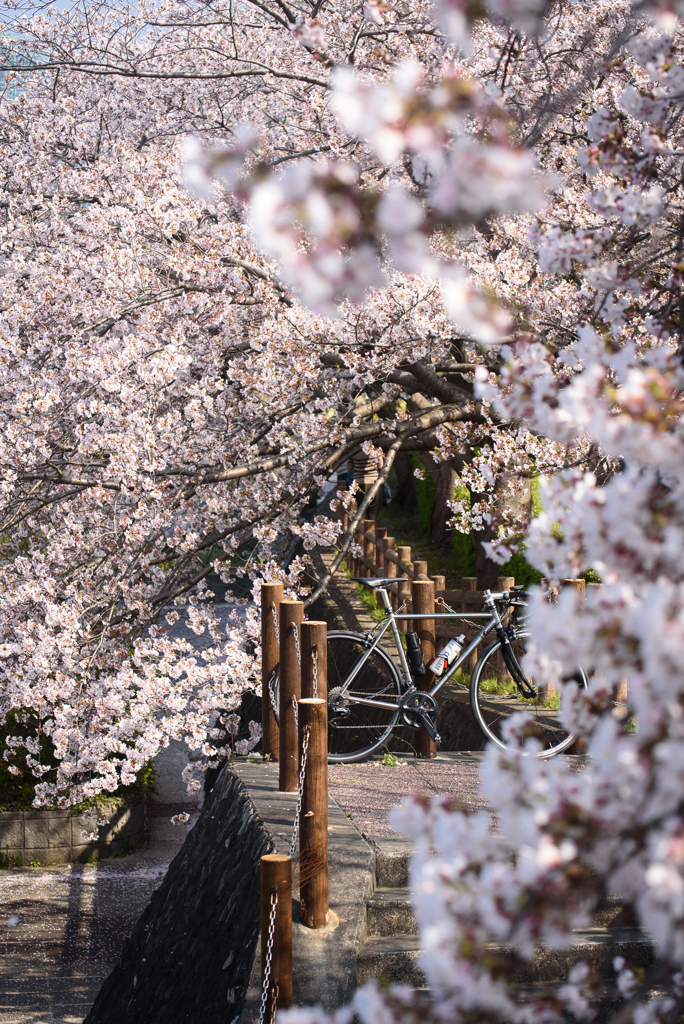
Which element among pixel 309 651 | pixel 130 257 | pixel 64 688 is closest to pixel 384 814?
pixel 309 651

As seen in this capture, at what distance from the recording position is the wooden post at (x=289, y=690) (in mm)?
4672

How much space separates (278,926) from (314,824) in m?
0.62

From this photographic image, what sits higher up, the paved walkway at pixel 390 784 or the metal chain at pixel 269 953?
the paved walkway at pixel 390 784

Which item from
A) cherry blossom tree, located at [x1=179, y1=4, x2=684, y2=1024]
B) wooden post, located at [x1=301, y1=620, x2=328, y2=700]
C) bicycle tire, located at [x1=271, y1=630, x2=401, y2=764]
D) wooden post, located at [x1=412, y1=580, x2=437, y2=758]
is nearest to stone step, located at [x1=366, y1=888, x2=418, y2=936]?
wooden post, located at [x1=301, y1=620, x2=328, y2=700]

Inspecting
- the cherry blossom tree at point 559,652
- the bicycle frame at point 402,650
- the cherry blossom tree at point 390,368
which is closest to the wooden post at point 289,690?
the bicycle frame at point 402,650

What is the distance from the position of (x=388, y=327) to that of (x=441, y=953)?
18.3ft

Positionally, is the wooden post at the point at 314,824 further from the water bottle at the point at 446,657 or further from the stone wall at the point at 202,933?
the water bottle at the point at 446,657

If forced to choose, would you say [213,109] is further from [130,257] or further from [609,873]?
[609,873]

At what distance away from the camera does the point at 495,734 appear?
5.89 metres

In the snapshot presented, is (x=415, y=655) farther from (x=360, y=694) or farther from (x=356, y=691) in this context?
(x=356, y=691)

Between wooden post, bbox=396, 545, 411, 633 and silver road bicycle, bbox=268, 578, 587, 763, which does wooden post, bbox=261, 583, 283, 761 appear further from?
wooden post, bbox=396, 545, 411, 633

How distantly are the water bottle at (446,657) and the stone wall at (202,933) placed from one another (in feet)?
4.51

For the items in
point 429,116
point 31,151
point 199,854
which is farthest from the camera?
point 31,151

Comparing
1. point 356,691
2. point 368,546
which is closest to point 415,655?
point 356,691
